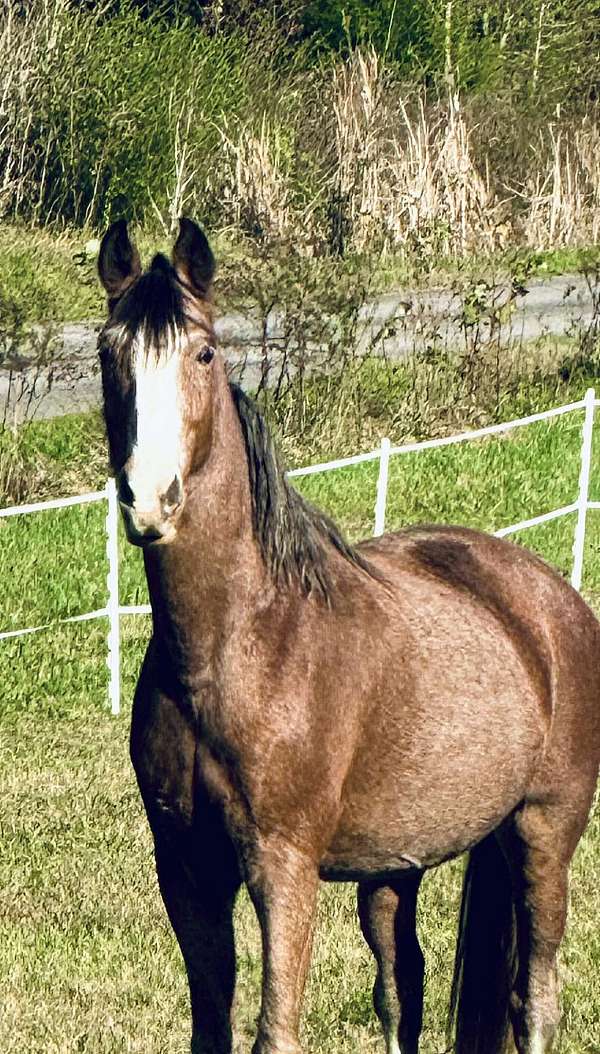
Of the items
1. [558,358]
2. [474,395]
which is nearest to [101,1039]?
[474,395]

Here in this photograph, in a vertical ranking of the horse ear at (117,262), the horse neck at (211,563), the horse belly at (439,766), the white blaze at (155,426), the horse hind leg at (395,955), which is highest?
the horse ear at (117,262)

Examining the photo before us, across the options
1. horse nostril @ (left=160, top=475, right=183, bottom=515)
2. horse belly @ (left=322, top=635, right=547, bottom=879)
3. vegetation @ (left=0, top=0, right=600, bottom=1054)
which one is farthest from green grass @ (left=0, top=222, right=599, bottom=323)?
horse nostril @ (left=160, top=475, right=183, bottom=515)

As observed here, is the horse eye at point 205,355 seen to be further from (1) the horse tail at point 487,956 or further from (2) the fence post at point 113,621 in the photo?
(2) the fence post at point 113,621

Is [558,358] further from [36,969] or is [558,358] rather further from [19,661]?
[36,969]

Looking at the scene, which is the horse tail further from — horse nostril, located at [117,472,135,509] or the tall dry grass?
the tall dry grass

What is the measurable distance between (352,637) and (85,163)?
2115 cm

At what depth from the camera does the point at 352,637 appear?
480cm

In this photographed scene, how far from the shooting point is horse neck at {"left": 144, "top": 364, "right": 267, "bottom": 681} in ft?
14.6

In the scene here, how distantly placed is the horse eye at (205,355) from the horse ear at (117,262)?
352 mm

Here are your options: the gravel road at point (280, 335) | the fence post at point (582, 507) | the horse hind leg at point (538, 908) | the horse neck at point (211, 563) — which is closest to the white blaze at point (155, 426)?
the horse neck at point (211, 563)

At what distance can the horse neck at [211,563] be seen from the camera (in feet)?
14.6

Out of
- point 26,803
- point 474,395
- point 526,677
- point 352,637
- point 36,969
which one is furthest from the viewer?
point 474,395

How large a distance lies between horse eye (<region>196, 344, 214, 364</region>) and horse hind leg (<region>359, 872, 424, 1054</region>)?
201 centimetres

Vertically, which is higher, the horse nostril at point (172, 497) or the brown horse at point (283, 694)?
the horse nostril at point (172, 497)
